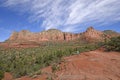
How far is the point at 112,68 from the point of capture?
15828mm

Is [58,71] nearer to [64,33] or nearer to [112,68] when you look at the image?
[112,68]

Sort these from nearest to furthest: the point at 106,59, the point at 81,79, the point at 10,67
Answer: the point at 81,79
the point at 106,59
the point at 10,67

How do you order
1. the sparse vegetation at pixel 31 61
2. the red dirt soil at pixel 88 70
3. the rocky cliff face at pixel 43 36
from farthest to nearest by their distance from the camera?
the rocky cliff face at pixel 43 36, the sparse vegetation at pixel 31 61, the red dirt soil at pixel 88 70

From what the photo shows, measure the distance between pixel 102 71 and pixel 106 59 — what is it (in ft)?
11.6

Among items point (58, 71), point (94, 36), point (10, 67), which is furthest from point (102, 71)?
point (94, 36)

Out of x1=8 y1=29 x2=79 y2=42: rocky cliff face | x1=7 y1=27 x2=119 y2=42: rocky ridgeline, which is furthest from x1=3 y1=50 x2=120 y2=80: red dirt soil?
x1=8 y1=29 x2=79 y2=42: rocky cliff face

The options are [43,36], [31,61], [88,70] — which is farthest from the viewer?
[43,36]

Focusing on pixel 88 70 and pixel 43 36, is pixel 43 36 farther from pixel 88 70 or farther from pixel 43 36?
pixel 88 70

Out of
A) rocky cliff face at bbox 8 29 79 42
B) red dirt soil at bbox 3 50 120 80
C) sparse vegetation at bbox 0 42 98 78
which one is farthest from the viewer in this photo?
rocky cliff face at bbox 8 29 79 42

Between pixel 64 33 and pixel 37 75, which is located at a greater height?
pixel 64 33

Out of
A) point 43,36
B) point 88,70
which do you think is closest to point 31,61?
point 88,70

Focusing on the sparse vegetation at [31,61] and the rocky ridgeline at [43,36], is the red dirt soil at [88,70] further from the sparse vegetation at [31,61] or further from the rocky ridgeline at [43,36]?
the rocky ridgeline at [43,36]

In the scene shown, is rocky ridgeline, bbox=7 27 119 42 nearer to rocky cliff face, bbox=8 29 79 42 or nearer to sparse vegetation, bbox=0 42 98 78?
rocky cliff face, bbox=8 29 79 42

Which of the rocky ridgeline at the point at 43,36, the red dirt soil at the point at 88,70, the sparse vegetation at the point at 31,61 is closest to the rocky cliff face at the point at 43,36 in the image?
the rocky ridgeline at the point at 43,36
